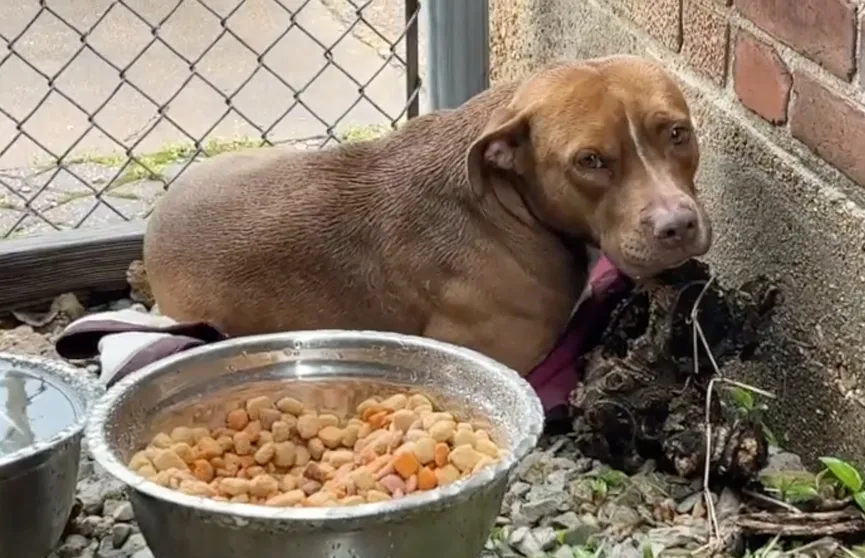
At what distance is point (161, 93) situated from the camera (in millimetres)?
5406

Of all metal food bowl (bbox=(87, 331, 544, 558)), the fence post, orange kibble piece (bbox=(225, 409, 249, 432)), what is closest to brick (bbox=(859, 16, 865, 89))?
metal food bowl (bbox=(87, 331, 544, 558))

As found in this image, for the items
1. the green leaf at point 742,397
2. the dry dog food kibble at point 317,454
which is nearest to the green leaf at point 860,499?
the green leaf at point 742,397

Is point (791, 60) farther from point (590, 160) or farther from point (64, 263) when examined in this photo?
point (64, 263)

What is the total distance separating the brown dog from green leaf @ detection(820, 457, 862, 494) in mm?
504

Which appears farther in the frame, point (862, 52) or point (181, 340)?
point (181, 340)

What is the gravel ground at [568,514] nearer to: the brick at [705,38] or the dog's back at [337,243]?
the dog's back at [337,243]

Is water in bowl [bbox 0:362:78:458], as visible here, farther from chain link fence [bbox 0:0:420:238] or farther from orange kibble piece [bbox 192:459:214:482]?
chain link fence [bbox 0:0:420:238]

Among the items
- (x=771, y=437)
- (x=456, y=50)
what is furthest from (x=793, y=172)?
(x=456, y=50)

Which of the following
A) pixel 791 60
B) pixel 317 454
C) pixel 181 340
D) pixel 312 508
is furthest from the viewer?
pixel 181 340

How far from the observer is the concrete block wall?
249 cm

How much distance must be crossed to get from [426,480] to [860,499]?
75 cm

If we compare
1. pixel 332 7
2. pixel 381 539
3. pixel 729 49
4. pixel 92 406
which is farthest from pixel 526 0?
pixel 332 7

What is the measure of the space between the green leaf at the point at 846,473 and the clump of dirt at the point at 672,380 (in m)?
0.11

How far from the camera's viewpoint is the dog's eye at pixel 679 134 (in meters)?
2.71
